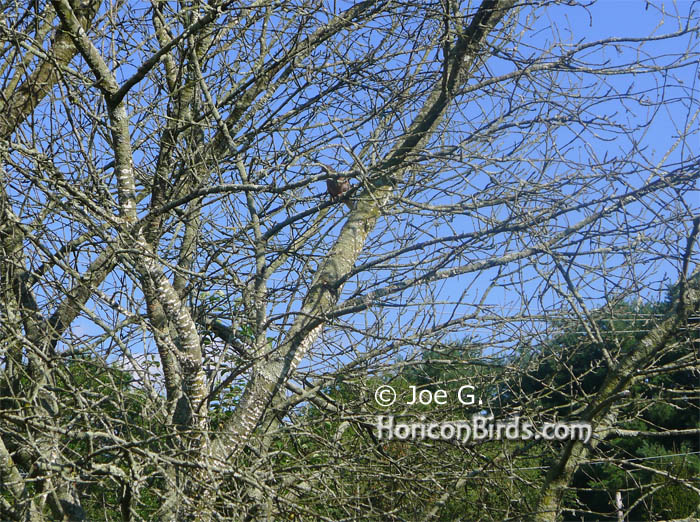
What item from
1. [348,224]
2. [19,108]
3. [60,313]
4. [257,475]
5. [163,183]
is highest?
[19,108]

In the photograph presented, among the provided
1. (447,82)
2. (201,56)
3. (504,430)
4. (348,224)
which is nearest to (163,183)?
(201,56)

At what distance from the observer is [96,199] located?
532cm

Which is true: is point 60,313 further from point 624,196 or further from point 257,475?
point 624,196

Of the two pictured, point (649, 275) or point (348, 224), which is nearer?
point (649, 275)

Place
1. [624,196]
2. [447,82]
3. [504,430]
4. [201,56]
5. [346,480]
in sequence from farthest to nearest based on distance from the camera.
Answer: [201,56] < [346,480] < [504,430] < [447,82] < [624,196]

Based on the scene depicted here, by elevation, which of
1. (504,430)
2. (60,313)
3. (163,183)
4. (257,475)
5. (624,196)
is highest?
(163,183)

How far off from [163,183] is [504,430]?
326 centimetres

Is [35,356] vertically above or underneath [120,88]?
underneath

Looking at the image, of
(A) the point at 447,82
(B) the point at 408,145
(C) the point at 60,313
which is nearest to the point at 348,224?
(B) the point at 408,145

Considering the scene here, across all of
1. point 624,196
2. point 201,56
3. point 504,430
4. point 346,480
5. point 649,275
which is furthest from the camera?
point 201,56

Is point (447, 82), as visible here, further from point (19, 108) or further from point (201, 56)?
point (19, 108)

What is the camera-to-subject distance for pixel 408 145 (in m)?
5.13

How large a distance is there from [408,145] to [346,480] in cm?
258

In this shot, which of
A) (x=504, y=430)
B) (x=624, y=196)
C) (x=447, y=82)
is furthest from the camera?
(x=504, y=430)
